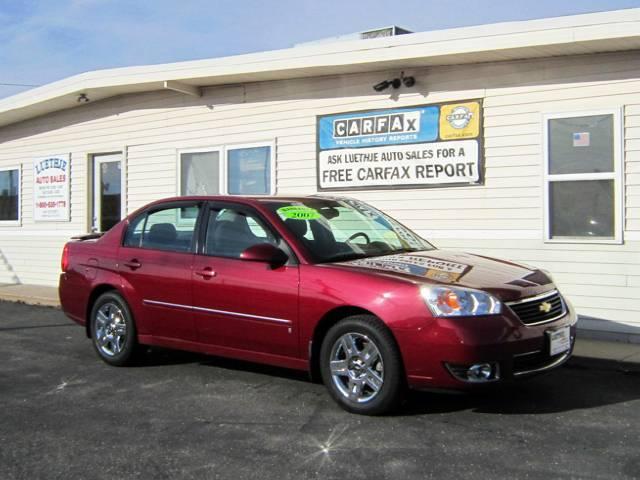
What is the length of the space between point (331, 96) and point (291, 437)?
5941 millimetres

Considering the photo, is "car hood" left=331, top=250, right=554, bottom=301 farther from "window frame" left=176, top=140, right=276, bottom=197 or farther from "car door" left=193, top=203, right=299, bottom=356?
"window frame" left=176, top=140, right=276, bottom=197

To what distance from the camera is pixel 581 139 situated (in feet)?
24.9

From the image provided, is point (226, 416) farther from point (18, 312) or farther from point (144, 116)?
point (144, 116)

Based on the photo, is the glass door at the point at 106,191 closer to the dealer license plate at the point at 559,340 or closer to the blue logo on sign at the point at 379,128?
the blue logo on sign at the point at 379,128

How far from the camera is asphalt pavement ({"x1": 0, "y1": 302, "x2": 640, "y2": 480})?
12.7ft

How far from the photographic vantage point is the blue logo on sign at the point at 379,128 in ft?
28.2

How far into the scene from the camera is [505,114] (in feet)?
26.3

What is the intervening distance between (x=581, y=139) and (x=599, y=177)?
A: 471mm

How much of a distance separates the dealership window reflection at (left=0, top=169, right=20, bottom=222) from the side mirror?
32.6 feet

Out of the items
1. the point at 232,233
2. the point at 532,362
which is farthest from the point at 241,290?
the point at 532,362

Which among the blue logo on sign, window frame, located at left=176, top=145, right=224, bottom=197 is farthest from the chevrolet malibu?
window frame, located at left=176, top=145, right=224, bottom=197

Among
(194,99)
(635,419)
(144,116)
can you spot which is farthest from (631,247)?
(144,116)

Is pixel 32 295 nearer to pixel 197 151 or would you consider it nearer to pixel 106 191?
pixel 106 191

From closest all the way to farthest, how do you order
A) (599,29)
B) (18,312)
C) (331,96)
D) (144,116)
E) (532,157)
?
(599,29) → (532,157) → (331,96) → (18,312) → (144,116)
